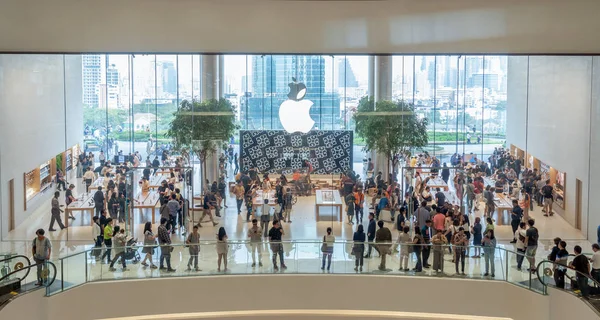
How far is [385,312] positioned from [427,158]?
16.9 ft

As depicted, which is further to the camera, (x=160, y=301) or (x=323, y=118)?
(x=323, y=118)

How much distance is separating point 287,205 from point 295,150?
1387mm

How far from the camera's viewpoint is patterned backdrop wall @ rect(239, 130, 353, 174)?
1892 centimetres

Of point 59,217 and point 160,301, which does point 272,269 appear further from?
point 59,217

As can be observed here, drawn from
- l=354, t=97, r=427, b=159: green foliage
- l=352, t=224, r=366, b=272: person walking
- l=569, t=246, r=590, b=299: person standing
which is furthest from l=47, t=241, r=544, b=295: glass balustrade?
l=354, t=97, r=427, b=159: green foliage

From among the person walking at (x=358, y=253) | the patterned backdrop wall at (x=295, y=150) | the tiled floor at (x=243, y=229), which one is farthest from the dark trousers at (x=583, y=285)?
the patterned backdrop wall at (x=295, y=150)

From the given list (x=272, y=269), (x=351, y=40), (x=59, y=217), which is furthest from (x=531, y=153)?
(x=59, y=217)

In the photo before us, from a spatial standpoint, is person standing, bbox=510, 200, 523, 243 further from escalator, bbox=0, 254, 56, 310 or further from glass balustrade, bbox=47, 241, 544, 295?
escalator, bbox=0, 254, 56, 310

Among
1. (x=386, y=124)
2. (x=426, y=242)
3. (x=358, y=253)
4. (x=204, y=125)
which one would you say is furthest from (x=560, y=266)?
(x=204, y=125)

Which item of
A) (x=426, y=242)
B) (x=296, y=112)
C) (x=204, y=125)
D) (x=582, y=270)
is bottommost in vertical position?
(x=582, y=270)

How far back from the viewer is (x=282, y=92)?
19.0 meters

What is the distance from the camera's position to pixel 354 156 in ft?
62.5

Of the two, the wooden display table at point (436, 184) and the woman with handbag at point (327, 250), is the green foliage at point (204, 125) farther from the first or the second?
the wooden display table at point (436, 184)

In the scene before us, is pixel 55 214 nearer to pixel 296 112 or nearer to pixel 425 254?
pixel 296 112
